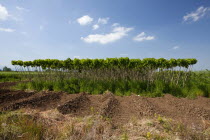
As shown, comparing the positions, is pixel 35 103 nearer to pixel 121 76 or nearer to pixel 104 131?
pixel 104 131

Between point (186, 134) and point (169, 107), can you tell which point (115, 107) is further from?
point (186, 134)

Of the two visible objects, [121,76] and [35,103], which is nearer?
[35,103]

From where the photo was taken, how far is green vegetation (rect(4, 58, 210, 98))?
7.91 meters

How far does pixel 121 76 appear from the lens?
9.87m

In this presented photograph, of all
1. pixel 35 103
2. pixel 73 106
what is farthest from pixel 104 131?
pixel 35 103

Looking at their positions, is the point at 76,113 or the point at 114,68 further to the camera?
the point at 114,68

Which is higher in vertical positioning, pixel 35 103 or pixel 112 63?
pixel 112 63

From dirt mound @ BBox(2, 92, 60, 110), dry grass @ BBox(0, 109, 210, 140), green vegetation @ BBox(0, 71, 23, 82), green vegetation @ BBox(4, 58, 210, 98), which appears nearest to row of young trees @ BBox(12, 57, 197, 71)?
green vegetation @ BBox(4, 58, 210, 98)

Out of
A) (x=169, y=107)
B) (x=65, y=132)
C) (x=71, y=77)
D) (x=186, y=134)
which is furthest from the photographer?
(x=71, y=77)

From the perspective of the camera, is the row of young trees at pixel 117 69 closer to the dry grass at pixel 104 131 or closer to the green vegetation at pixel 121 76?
the green vegetation at pixel 121 76

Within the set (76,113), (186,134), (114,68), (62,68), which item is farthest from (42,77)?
(186,134)

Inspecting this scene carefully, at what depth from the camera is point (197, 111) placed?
15.2ft

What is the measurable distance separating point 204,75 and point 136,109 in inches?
447

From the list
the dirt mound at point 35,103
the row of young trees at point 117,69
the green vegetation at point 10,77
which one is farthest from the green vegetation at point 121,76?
the green vegetation at point 10,77
